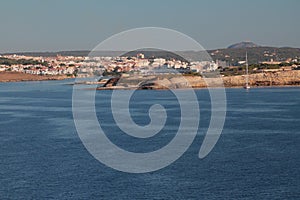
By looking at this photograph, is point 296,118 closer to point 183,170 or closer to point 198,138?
point 198,138

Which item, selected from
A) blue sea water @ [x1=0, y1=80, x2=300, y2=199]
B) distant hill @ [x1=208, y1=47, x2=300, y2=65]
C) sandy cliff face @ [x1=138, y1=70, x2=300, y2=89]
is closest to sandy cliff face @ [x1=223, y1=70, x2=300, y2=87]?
sandy cliff face @ [x1=138, y1=70, x2=300, y2=89]

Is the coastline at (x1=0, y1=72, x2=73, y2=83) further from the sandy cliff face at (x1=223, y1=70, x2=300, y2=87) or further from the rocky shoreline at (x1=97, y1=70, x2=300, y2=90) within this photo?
the sandy cliff face at (x1=223, y1=70, x2=300, y2=87)

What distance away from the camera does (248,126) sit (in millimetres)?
15828

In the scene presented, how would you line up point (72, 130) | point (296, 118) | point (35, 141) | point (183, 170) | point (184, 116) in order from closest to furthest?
1. point (183, 170)
2. point (35, 141)
3. point (72, 130)
4. point (296, 118)
5. point (184, 116)

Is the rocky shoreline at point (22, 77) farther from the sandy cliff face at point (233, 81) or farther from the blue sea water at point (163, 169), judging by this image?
the blue sea water at point (163, 169)

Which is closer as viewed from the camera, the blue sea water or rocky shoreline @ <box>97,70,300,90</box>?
the blue sea water

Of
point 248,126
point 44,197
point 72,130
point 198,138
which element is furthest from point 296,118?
point 44,197

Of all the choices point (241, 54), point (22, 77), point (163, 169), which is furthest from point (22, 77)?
point (163, 169)

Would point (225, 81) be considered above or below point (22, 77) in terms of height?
below

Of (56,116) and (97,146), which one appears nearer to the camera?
(97,146)

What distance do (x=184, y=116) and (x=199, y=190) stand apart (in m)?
10.9

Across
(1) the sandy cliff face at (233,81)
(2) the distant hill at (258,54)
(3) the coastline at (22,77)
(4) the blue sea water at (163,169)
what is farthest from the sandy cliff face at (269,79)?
(2) the distant hill at (258,54)

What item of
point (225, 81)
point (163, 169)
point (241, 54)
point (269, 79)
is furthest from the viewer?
point (241, 54)

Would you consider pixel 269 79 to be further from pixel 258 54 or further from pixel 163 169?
pixel 258 54
